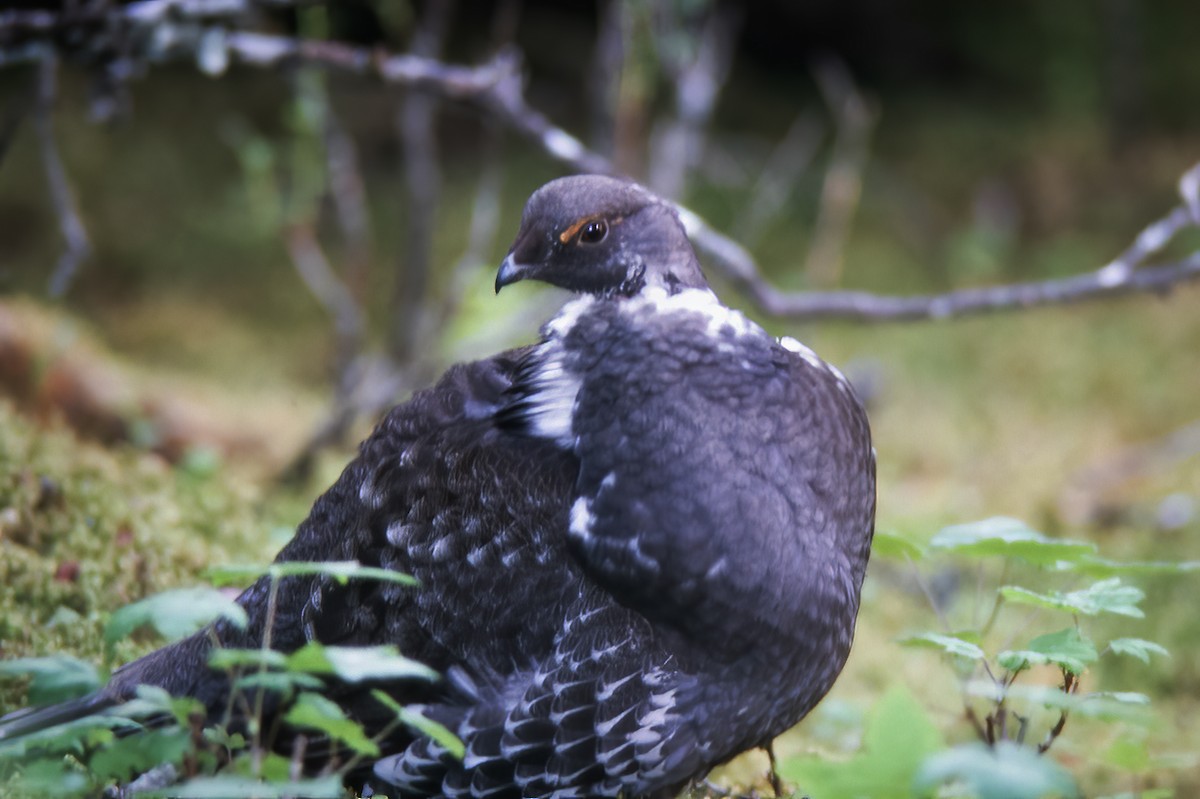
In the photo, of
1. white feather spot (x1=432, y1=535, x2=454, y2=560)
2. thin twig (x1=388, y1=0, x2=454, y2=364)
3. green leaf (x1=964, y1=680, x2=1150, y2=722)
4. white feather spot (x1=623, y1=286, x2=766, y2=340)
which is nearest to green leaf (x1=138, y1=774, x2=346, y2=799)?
white feather spot (x1=432, y1=535, x2=454, y2=560)

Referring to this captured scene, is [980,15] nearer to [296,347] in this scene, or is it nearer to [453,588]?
[296,347]

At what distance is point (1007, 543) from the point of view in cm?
250

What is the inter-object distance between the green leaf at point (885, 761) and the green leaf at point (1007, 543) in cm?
74

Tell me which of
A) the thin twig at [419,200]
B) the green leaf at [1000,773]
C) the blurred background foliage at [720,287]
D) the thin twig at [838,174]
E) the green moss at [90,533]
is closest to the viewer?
the green leaf at [1000,773]

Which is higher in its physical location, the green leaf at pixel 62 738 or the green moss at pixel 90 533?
the green moss at pixel 90 533

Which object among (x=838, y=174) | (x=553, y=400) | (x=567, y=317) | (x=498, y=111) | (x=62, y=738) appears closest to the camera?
(x=62, y=738)

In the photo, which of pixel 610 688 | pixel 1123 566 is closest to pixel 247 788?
pixel 610 688

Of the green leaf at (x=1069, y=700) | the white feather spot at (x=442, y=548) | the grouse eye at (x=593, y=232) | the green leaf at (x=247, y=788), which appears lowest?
the green leaf at (x=1069, y=700)

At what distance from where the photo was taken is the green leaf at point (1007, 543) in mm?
2438

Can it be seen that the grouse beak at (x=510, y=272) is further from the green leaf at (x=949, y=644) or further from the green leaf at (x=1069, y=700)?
the green leaf at (x=1069, y=700)

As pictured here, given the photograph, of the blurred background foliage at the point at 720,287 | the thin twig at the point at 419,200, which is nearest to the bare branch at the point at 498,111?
the blurred background foliage at the point at 720,287

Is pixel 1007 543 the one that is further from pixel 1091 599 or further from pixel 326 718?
pixel 326 718

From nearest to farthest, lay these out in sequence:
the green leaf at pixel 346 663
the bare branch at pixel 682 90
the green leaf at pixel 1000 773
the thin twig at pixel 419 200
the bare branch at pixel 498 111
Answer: the green leaf at pixel 1000 773 < the green leaf at pixel 346 663 < the bare branch at pixel 498 111 < the thin twig at pixel 419 200 < the bare branch at pixel 682 90

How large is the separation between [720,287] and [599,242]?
489 centimetres
